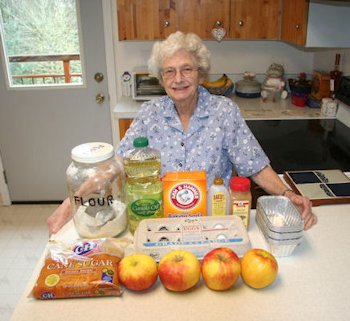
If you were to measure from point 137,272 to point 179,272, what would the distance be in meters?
0.10

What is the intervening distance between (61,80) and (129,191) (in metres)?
2.16

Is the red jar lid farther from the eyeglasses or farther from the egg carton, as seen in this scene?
the eyeglasses

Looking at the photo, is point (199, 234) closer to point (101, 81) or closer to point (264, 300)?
point (264, 300)

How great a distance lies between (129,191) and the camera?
110 cm

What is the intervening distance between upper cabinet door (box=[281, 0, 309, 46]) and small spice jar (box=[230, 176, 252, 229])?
139 centimetres

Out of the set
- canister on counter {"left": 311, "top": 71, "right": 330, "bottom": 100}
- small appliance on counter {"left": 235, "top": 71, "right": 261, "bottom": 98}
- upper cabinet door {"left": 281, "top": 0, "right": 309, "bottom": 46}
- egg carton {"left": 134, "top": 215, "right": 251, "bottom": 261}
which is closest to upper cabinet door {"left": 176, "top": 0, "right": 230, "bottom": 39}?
upper cabinet door {"left": 281, "top": 0, "right": 309, "bottom": 46}

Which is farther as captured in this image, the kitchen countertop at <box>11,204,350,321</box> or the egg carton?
the egg carton

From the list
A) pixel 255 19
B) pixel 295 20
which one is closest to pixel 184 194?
pixel 295 20

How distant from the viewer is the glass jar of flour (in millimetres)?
1090

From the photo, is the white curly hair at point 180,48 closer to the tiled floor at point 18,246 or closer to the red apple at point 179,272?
the red apple at point 179,272

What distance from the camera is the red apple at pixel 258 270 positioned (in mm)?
900

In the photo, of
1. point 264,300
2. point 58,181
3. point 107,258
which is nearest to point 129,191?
point 107,258

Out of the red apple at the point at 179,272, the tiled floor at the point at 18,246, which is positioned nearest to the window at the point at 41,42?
the tiled floor at the point at 18,246

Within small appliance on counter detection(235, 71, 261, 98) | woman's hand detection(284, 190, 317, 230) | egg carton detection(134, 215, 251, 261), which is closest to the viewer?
egg carton detection(134, 215, 251, 261)
